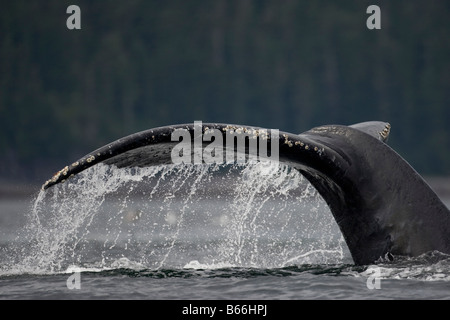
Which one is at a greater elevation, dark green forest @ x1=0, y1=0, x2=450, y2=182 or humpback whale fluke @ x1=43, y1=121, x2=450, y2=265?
dark green forest @ x1=0, y1=0, x2=450, y2=182

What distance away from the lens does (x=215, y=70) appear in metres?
130

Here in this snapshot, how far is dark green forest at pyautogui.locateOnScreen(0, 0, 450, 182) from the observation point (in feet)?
380

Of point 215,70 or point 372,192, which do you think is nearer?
point 372,192

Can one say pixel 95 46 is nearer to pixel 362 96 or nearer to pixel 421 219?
pixel 362 96

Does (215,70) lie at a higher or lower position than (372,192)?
higher

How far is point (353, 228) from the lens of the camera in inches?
281

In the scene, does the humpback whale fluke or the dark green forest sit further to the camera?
the dark green forest

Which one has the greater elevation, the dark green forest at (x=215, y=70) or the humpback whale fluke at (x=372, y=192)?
the dark green forest at (x=215, y=70)

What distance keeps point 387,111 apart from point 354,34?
57.6ft

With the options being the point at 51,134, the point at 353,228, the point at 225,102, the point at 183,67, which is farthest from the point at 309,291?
the point at 183,67

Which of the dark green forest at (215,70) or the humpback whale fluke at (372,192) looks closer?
the humpback whale fluke at (372,192)

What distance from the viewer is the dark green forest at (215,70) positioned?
116 metres
